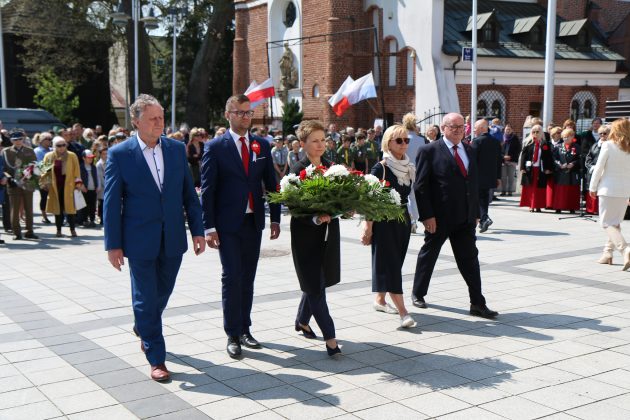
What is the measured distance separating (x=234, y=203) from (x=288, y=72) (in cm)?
3470

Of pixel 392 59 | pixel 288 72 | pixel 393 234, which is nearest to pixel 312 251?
pixel 393 234

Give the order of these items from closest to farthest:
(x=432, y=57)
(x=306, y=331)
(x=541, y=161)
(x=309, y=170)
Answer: (x=309, y=170), (x=306, y=331), (x=541, y=161), (x=432, y=57)

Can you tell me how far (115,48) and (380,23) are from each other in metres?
20.0

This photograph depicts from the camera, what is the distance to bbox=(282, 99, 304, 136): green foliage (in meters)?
36.9

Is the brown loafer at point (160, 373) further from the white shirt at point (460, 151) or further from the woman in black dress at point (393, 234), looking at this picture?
the white shirt at point (460, 151)

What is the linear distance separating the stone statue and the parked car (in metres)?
14.4

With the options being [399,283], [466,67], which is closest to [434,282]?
[399,283]

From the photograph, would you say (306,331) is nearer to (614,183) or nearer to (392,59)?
(614,183)

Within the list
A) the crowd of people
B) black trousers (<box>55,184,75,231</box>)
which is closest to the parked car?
black trousers (<box>55,184,75,231</box>)

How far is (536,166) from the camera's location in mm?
16438

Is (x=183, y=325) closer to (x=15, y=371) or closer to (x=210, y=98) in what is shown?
(x=15, y=371)

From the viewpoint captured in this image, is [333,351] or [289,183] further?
[333,351]

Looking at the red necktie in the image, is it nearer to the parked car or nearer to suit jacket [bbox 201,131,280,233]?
suit jacket [bbox 201,131,280,233]

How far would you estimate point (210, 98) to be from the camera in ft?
169
